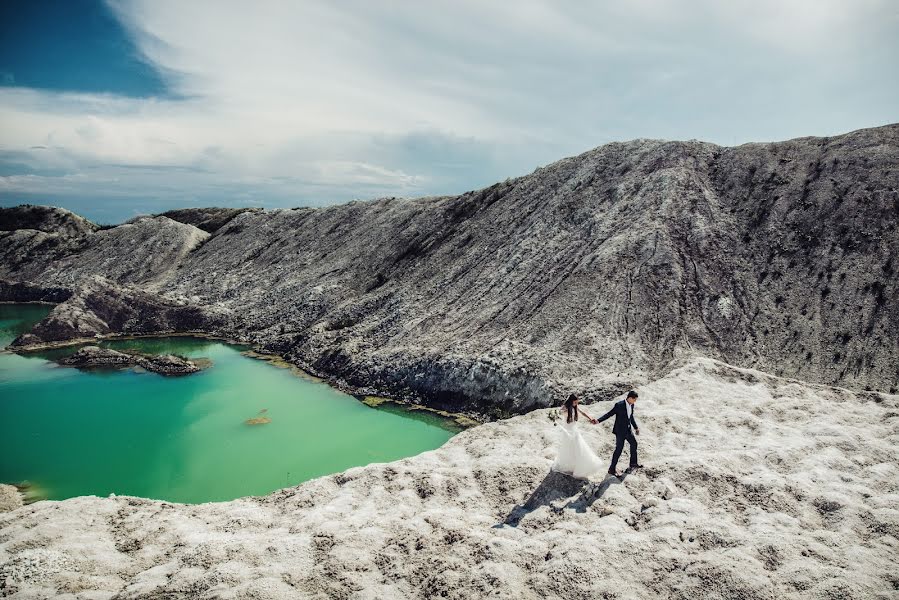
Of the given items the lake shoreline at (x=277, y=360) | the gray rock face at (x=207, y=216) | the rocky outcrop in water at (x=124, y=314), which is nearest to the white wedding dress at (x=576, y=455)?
the lake shoreline at (x=277, y=360)

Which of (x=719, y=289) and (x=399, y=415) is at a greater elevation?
(x=719, y=289)

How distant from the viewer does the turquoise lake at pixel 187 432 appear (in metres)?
20.8

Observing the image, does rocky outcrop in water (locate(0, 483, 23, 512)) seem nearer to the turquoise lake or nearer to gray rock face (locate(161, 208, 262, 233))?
the turquoise lake

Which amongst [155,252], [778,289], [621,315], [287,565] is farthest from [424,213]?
[287,565]

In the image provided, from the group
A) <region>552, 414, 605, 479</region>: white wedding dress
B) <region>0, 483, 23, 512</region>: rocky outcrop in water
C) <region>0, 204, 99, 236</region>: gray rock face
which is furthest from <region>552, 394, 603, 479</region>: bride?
<region>0, 204, 99, 236</region>: gray rock face

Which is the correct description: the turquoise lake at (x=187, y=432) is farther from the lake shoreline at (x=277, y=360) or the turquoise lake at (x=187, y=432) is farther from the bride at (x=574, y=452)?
the bride at (x=574, y=452)

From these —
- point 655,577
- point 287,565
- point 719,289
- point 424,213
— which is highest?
point 424,213

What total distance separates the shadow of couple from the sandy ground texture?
0.14 ft

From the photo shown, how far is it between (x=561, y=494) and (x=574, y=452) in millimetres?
1002

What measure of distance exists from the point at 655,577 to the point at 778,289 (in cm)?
2514

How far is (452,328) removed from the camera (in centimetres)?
3234

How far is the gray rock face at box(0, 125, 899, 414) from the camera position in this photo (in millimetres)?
25094

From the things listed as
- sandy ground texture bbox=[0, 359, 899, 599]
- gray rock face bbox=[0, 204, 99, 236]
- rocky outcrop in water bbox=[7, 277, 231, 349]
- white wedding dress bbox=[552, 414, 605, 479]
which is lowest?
rocky outcrop in water bbox=[7, 277, 231, 349]

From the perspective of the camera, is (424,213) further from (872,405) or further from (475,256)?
(872,405)
